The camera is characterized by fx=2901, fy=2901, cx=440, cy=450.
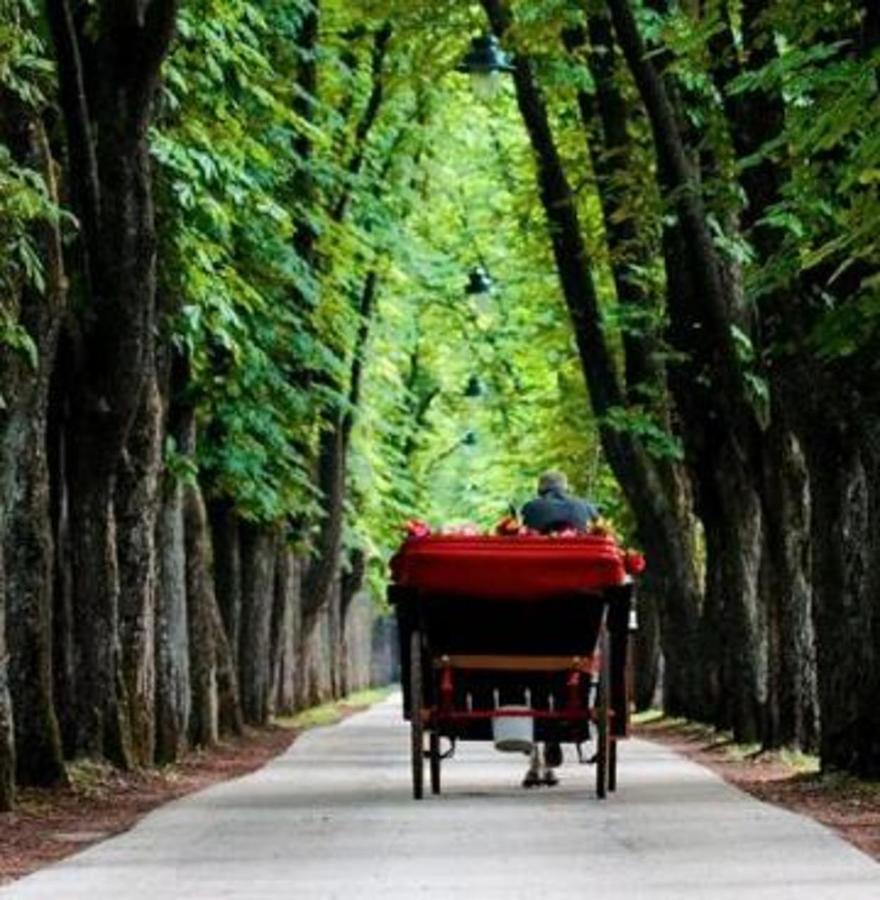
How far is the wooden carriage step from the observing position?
61.6 feet

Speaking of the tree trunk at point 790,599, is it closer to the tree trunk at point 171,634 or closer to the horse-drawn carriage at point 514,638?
the tree trunk at point 171,634

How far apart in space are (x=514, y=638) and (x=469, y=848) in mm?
4936

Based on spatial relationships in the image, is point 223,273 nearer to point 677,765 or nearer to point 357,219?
point 677,765

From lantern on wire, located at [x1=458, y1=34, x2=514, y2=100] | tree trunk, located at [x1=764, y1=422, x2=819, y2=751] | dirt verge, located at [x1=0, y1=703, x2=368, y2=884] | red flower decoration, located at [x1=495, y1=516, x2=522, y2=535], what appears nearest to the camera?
dirt verge, located at [x1=0, y1=703, x2=368, y2=884]

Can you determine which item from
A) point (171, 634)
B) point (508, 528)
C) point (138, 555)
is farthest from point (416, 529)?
point (171, 634)

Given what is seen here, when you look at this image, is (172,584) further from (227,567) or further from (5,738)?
(227,567)

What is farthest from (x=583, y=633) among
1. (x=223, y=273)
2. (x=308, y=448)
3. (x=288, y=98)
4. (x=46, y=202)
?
(x=308, y=448)

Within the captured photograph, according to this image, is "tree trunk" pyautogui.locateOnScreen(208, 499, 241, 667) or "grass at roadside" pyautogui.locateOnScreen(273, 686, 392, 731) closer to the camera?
"tree trunk" pyautogui.locateOnScreen(208, 499, 241, 667)

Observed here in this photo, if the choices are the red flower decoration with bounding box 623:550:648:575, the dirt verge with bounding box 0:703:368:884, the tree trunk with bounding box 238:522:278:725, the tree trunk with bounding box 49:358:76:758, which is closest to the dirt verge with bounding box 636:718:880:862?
the red flower decoration with bounding box 623:550:648:575

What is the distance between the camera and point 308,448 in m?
39.2

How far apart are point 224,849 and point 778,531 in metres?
12.1

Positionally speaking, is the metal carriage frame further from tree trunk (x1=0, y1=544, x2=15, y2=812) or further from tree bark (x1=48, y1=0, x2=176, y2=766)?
tree bark (x1=48, y1=0, x2=176, y2=766)

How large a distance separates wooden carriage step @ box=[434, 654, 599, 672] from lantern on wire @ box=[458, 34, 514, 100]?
6647mm

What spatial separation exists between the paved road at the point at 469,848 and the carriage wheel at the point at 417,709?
0.68 feet
